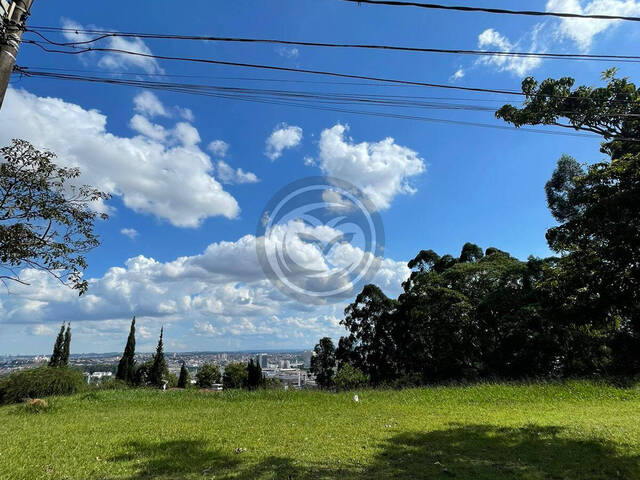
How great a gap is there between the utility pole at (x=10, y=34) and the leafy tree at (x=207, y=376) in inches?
2322

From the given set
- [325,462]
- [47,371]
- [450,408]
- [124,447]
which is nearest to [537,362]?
[450,408]

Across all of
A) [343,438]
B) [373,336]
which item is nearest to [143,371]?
[373,336]

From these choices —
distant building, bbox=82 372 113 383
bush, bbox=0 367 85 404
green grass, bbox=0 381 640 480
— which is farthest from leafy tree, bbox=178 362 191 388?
green grass, bbox=0 381 640 480

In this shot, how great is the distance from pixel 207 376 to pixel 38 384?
45793 millimetres

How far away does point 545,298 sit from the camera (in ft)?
24.8

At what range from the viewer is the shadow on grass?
4.79 metres

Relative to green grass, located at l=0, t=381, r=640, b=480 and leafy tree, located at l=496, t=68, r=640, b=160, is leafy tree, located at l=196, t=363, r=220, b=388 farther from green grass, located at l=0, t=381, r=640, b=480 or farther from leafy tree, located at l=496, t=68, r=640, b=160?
leafy tree, located at l=496, t=68, r=640, b=160

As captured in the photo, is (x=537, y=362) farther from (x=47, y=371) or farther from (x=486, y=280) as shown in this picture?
(x=47, y=371)

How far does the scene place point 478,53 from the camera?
507 centimetres

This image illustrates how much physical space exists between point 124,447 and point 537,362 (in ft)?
65.3

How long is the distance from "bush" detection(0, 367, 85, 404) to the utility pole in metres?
14.9

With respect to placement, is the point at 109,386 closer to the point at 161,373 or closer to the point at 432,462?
the point at 432,462

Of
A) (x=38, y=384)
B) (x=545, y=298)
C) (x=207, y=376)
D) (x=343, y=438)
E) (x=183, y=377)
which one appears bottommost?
(x=207, y=376)

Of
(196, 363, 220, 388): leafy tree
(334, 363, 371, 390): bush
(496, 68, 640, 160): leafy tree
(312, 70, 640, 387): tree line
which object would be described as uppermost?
(496, 68, 640, 160): leafy tree
